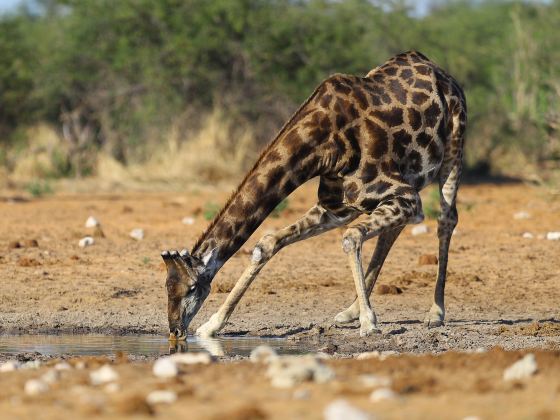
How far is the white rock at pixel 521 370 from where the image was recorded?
5.29 meters

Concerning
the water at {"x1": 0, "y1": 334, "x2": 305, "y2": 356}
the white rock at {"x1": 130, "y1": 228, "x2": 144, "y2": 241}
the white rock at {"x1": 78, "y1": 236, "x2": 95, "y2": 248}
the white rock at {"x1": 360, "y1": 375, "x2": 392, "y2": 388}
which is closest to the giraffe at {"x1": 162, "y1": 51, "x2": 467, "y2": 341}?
the water at {"x1": 0, "y1": 334, "x2": 305, "y2": 356}

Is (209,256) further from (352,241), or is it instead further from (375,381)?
(375,381)

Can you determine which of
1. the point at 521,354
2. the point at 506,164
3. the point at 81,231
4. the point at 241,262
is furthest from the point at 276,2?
the point at 521,354

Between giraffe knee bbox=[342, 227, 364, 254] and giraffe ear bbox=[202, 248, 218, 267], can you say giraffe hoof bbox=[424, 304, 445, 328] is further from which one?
giraffe ear bbox=[202, 248, 218, 267]

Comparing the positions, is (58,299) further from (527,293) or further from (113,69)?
(113,69)

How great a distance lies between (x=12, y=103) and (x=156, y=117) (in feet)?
8.51

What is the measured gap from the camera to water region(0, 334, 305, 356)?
744 centimetres

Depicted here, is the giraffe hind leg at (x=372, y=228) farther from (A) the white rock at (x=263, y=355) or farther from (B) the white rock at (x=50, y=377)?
(B) the white rock at (x=50, y=377)

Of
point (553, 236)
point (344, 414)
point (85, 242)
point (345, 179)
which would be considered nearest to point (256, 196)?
point (345, 179)

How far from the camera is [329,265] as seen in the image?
11.4 meters

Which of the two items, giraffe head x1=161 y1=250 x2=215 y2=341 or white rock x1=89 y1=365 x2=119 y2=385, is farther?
giraffe head x1=161 y1=250 x2=215 y2=341

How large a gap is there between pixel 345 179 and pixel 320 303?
1.77 meters

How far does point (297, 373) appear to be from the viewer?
16.6 feet

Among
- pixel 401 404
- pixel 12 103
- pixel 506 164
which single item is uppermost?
pixel 401 404
